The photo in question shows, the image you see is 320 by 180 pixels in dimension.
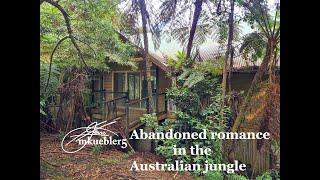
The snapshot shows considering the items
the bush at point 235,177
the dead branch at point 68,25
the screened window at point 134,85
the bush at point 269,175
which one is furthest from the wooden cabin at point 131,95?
the bush at point 269,175

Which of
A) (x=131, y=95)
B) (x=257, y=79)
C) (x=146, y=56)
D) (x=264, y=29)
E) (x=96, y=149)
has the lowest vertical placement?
(x=96, y=149)

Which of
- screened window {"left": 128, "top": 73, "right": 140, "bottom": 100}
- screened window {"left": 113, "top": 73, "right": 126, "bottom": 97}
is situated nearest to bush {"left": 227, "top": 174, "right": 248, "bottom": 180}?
screened window {"left": 128, "top": 73, "right": 140, "bottom": 100}

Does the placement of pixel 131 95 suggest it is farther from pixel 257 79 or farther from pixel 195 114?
pixel 257 79

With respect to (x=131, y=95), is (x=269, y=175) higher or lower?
lower

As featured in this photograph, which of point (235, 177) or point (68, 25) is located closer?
point (235, 177)

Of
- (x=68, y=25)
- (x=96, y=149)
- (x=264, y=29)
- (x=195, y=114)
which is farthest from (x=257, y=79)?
(x=68, y=25)
